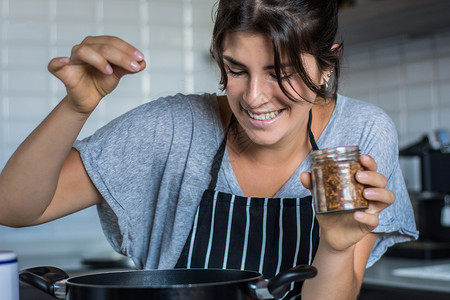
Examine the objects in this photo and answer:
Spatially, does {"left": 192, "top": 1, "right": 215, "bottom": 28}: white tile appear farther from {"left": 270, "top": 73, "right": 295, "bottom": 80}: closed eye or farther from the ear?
{"left": 270, "top": 73, "right": 295, "bottom": 80}: closed eye

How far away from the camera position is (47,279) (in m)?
0.83

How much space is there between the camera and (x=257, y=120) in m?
1.18

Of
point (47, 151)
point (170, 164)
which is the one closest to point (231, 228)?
point (170, 164)

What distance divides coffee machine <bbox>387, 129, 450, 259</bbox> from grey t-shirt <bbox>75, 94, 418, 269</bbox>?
1.04 metres

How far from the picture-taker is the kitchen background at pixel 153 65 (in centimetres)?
267

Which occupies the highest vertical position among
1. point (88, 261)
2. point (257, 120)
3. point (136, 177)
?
point (257, 120)

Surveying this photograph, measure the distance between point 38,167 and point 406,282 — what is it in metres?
1.16

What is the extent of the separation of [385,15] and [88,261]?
5.02 ft

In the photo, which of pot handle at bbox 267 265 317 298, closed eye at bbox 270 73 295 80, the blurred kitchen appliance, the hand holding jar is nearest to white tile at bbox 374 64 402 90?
the blurred kitchen appliance

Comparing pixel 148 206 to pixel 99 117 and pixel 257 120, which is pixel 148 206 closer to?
pixel 257 120

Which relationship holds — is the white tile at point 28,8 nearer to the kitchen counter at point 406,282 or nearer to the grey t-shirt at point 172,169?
the grey t-shirt at point 172,169

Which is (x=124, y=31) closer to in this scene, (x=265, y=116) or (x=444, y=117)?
(x=444, y=117)

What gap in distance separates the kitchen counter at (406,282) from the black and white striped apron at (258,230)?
1.75 feet

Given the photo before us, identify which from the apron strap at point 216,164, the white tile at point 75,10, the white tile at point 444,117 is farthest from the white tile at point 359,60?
the apron strap at point 216,164
